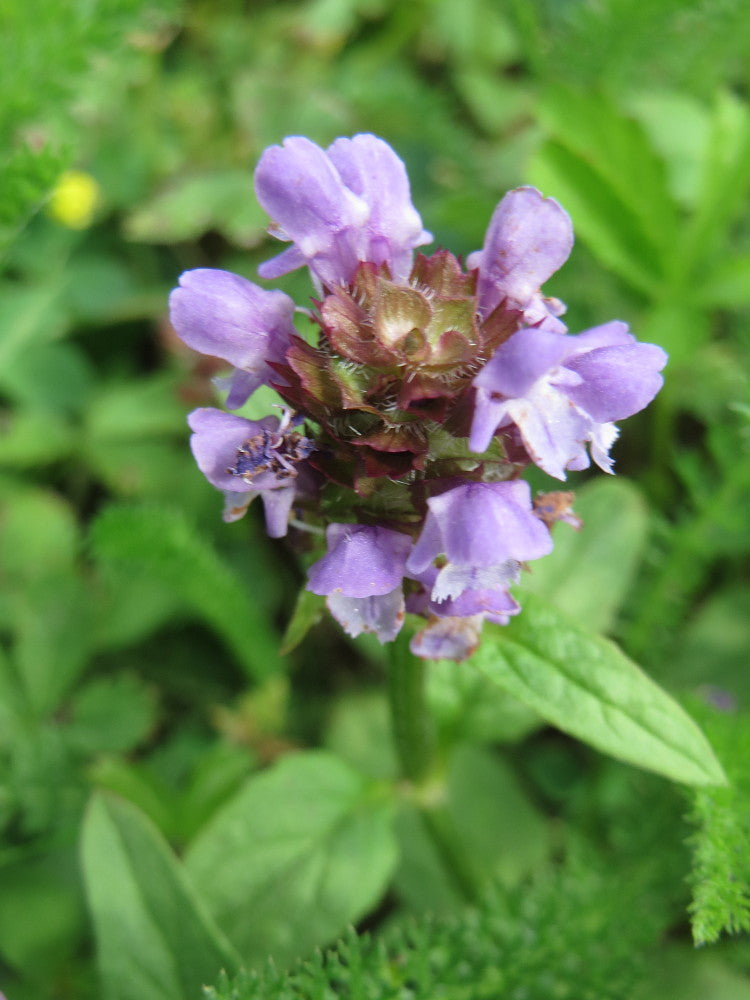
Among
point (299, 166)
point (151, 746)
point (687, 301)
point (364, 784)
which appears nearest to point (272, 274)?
point (299, 166)

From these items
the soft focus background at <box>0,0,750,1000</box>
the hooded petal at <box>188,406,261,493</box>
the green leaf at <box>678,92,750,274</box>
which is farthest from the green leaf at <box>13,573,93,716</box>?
the green leaf at <box>678,92,750,274</box>

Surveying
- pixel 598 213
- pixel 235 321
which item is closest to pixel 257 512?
pixel 598 213

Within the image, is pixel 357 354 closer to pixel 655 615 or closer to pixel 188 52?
pixel 655 615

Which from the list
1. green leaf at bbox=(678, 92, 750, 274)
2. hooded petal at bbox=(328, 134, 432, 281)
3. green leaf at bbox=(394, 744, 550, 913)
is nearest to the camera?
hooded petal at bbox=(328, 134, 432, 281)

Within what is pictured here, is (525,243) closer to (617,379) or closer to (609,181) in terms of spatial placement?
(617,379)

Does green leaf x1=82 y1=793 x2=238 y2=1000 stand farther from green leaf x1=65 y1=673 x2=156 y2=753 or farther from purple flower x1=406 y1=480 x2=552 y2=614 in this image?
purple flower x1=406 y1=480 x2=552 y2=614
